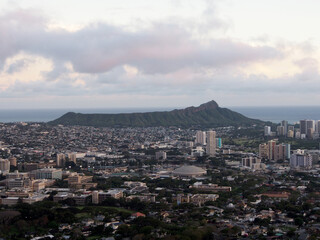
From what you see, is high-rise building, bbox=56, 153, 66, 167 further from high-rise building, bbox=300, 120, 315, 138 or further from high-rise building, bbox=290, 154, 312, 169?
high-rise building, bbox=300, 120, 315, 138

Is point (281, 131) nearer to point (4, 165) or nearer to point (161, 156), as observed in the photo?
point (161, 156)

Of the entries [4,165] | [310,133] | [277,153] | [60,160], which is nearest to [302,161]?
[277,153]

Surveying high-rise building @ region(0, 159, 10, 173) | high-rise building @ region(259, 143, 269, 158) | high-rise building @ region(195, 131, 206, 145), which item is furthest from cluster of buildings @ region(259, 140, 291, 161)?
high-rise building @ region(0, 159, 10, 173)

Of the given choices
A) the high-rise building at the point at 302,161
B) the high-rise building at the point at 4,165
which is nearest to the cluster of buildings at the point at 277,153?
the high-rise building at the point at 302,161

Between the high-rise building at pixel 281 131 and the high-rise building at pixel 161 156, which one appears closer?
the high-rise building at pixel 161 156

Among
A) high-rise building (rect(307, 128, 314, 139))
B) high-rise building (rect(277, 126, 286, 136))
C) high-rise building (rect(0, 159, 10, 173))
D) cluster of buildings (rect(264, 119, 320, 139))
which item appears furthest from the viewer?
high-rise building (rect(277, 126, 286, 136))

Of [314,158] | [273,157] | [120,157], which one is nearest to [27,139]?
[120,157]

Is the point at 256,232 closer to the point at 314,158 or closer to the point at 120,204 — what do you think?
the point at 120,204

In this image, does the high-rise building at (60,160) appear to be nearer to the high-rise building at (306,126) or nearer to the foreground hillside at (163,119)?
the high-rise building at (306,126)
